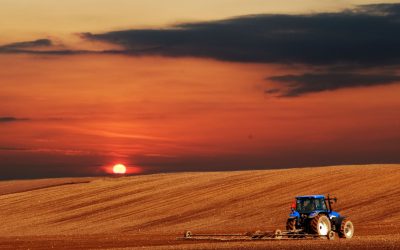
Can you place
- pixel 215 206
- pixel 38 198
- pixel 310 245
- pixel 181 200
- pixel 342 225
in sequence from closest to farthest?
pixel 310 245 → pixel 342 225 → pixel 215 206 → pixel 181 200 → pixel 38 198

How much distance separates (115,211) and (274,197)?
14.4 metres

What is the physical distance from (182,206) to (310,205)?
31930mm

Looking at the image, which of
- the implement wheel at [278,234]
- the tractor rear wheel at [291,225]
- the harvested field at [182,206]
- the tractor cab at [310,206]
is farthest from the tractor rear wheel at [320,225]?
the harvested field at [182,206]

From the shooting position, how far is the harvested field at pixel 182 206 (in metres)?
56.9

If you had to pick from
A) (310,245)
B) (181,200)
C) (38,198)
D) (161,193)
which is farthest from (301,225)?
(38,198)

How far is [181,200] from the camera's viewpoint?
80.6m

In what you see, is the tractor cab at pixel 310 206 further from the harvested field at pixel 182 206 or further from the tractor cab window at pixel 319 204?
the harvested field at pixel 182 206

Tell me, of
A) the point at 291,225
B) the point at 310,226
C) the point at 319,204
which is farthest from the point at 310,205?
the point at 291,225

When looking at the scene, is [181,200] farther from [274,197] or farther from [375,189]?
[375,189]

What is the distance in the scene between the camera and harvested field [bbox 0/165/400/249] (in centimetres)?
5694

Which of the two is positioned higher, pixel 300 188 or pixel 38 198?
pixel 38 198

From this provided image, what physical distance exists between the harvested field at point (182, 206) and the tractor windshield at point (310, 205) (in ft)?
16.2

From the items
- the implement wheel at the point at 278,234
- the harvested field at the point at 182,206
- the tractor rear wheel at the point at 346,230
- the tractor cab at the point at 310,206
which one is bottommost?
the implement wheel at the point at 278,234

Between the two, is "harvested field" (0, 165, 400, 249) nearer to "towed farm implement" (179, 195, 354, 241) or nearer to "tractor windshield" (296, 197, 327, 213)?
"towed farm implement" (179, 195, 354, 241)
